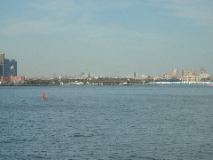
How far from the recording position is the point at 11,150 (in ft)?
114

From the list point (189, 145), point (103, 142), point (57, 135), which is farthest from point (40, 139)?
point (189, 145)

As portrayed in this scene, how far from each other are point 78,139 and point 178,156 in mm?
10034

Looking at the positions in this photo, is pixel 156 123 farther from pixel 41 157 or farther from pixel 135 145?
pixel 41 157

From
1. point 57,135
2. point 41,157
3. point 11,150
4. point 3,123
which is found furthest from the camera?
point 3,123

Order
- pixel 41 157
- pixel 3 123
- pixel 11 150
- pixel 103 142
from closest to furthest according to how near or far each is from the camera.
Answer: pixel 41 157, pixel 11 150, pixel 103 142, pixel 3 123

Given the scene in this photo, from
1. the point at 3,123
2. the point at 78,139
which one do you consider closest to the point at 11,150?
the point at 78,139

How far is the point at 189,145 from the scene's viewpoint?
120ft

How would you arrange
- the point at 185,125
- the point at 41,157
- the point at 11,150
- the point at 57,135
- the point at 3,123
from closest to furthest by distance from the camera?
the point at 41,157, the point at 11,150, the point at 57,135, the point at 185,125, the point at 3,123

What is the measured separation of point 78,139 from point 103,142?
8.43 ft

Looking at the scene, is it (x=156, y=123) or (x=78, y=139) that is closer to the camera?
(x=78, y=139)

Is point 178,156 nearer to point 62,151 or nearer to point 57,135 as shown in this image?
point 62,151

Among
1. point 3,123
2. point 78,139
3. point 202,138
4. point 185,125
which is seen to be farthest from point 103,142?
point 3,123

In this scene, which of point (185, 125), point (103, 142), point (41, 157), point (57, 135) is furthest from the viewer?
point (185, 125)

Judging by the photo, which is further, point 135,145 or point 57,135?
point 57,135
